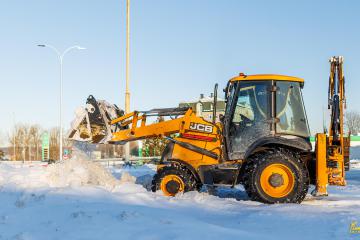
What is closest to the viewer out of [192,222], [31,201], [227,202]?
[192,222]

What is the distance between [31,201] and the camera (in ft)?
24.3

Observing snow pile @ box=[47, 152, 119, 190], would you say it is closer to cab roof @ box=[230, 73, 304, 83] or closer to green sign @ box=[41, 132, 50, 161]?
cab roof @ box=[230, 73, 304, 83]

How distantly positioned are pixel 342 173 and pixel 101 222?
18.4ft

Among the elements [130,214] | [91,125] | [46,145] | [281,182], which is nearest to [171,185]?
[281,182]

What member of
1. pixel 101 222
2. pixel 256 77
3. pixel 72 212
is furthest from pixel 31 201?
pixel 256 77

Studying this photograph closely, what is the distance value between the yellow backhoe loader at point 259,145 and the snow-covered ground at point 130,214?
21.3 inches

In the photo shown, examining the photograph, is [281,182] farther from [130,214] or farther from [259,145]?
[130,214]

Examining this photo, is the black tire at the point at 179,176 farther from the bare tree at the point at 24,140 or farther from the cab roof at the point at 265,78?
the bare tree at the point at 24,140

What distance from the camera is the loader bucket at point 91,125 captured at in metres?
11.5

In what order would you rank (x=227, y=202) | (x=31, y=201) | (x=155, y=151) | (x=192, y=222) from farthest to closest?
(x=155, y=151)
(x=227, y=202)
(x=31, y=201)
(x=192, y=222)

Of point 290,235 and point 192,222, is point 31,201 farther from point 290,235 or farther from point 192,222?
point 290,235

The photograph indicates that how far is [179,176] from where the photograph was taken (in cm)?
987

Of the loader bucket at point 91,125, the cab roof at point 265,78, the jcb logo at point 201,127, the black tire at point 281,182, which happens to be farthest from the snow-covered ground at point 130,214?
the cab roof at point 265,78

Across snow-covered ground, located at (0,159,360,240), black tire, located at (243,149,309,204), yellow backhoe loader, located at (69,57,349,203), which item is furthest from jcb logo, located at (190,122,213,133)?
snow-covered ground, located at (0,159,360,240)
